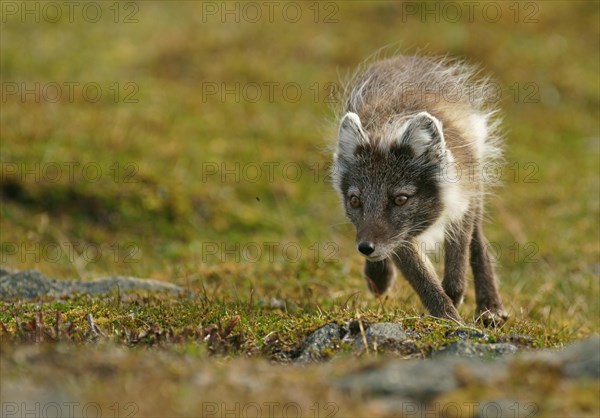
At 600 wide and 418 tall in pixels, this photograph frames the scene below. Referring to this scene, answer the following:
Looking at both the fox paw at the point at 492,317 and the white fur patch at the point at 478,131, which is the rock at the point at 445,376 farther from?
the white fur patch at the point at 478,131

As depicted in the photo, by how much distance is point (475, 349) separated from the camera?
508cm

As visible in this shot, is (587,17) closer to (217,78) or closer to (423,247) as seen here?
(217,78)

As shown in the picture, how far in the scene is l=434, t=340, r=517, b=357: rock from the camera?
502 cm

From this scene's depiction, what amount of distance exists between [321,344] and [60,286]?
10.8 ft

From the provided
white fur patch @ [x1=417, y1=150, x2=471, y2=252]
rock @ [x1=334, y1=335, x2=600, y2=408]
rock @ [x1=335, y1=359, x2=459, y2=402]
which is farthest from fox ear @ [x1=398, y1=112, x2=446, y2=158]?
rock @ [x1=335, y1=359, x2=459, y2=402]

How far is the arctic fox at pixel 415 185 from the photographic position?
723cm

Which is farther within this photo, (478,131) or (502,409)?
(478,131)

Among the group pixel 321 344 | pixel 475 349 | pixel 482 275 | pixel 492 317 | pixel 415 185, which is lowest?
pixel 482 275

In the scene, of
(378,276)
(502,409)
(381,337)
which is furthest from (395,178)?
(502,409)

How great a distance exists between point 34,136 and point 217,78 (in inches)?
198

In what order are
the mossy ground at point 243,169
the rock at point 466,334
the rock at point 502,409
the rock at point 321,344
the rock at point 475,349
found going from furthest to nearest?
the mossy ground at point 243,169, the rock at point 466,334, the rock at point 321,344, the rock at point 475,349, the rock at point 502,409

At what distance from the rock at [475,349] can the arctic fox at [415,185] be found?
1.58 metres

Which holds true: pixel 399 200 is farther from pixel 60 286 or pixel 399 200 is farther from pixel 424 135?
pixel 60 286

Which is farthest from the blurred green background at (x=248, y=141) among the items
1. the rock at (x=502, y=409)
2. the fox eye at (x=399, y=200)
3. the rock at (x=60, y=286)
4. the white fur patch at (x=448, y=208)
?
the rock at (x=502, y=409)
